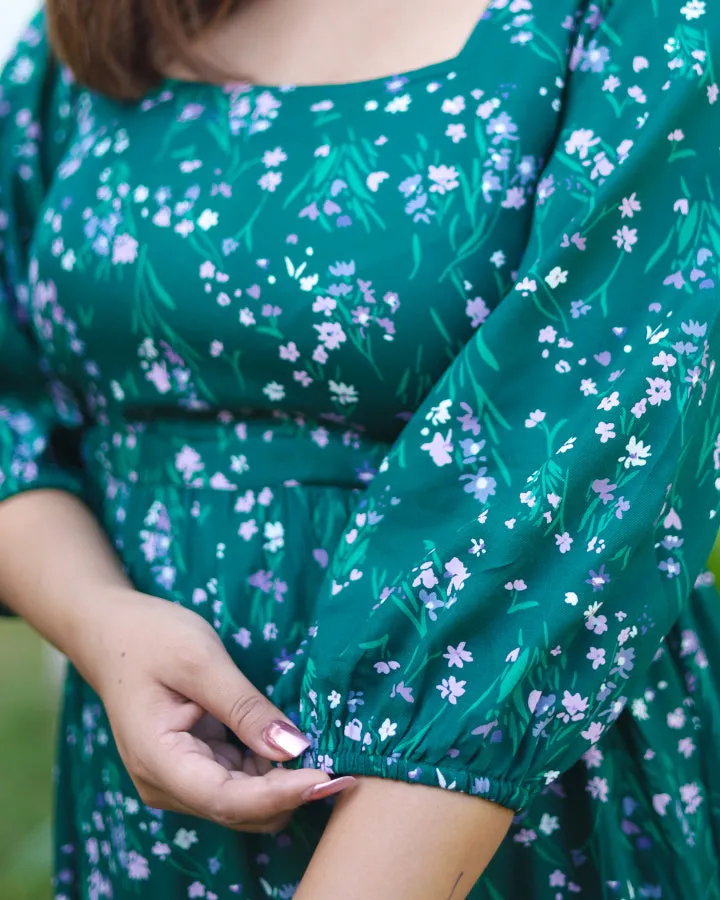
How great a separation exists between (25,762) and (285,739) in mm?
1924

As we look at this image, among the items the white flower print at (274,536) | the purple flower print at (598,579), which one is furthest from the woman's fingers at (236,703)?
the purple flower print at (598,579)

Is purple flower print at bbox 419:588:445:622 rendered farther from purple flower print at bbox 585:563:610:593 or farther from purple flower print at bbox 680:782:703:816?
purple flower print at bbox 680:782:703:816

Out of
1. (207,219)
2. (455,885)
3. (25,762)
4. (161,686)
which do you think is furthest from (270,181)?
(25,762)

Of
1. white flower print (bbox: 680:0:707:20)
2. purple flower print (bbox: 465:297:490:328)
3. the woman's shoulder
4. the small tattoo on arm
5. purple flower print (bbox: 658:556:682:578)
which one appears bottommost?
the small tattoo on arm

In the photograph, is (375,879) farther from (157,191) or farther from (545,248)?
(157,191)

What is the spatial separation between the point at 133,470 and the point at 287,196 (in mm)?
286

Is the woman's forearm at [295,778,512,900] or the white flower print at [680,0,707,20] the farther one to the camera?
the white flower print at [680,0,707,20]

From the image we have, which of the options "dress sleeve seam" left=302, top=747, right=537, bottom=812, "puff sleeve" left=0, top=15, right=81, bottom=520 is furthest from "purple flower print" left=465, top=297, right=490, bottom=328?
"puff sleeve" left=0, top=15, right=81, bottom=520

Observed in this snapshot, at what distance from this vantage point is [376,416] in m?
0.72

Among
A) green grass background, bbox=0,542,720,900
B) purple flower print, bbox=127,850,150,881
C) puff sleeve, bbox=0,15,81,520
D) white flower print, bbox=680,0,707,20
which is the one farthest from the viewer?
green grass background, bbox=0,542,720,900

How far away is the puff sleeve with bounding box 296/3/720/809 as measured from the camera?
1.87ft

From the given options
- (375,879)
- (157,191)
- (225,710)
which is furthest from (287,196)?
(375,879)

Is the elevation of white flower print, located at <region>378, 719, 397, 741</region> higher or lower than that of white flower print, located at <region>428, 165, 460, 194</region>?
lower

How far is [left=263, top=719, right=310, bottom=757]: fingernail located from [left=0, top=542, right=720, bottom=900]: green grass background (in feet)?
4.94
